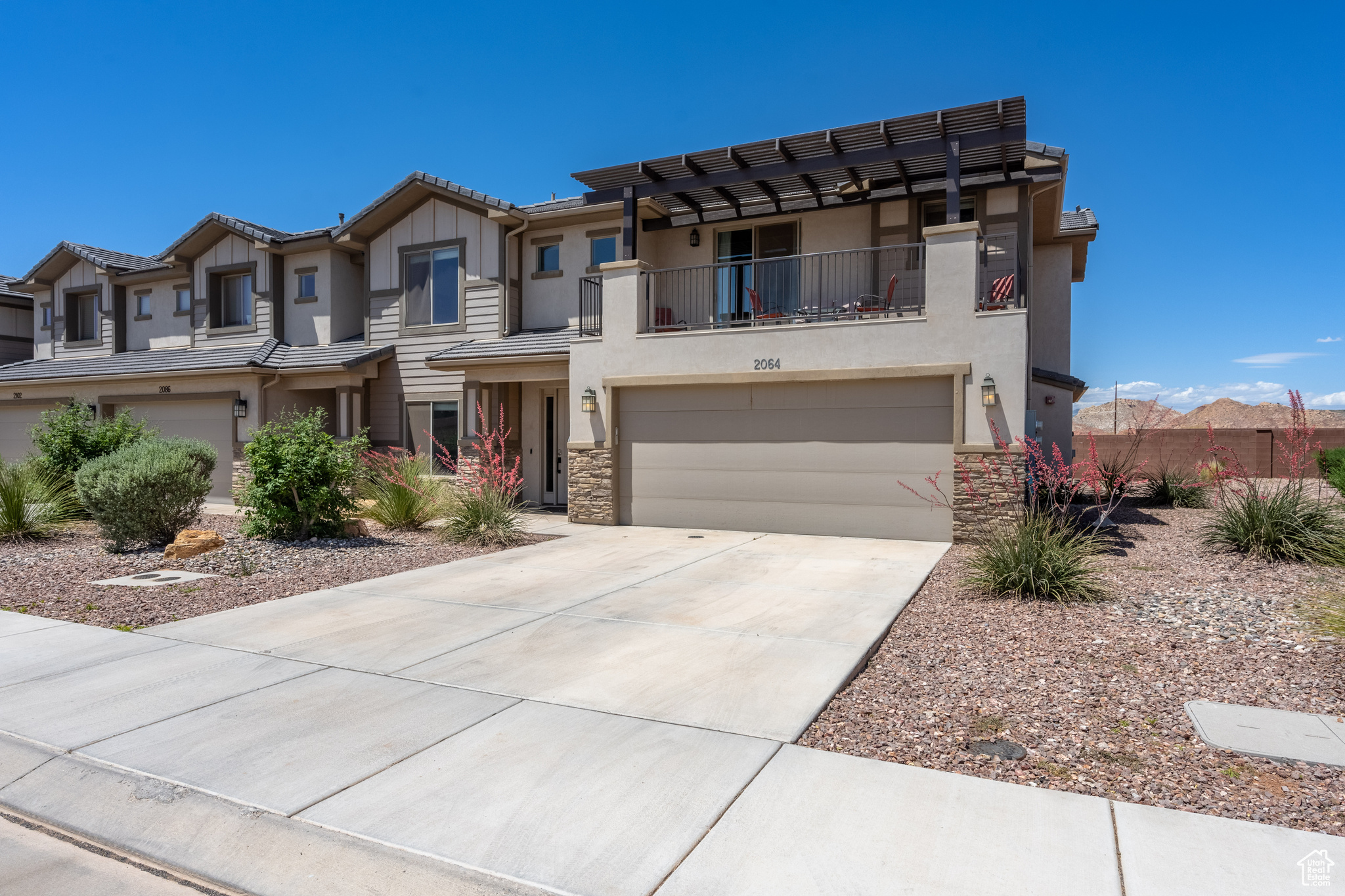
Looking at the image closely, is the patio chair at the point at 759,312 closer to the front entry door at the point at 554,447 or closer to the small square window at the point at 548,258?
the small square window at the point at 548,258

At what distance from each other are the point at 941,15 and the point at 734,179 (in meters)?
3.82

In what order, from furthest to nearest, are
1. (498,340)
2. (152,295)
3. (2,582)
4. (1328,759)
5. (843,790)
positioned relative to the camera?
(152,295), (498,340), (2,582), (1328,759), (843,790)

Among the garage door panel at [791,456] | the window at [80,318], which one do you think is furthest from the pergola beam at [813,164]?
the window at [80,318]

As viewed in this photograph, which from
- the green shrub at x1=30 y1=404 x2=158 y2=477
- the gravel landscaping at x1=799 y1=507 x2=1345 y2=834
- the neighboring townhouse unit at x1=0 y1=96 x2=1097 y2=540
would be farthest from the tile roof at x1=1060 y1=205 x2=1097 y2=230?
the green shrub at x1=30 y1=404 x2=158 y2=477

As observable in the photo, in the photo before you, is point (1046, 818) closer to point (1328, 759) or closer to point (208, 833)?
point (1328, 759)

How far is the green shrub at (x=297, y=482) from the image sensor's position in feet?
34.1

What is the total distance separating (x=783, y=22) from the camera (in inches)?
492

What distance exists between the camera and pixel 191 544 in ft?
31.8

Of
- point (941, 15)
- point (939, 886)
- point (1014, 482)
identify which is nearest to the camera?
point (939, 886)

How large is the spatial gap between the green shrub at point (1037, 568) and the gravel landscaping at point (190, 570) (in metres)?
6.20

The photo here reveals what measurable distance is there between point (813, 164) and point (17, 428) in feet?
71.3

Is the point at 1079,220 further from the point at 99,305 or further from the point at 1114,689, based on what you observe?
the point at 99,305

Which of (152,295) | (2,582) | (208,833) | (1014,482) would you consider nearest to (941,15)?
(1014,482)

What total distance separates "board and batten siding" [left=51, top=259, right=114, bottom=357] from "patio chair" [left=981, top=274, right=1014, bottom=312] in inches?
847
